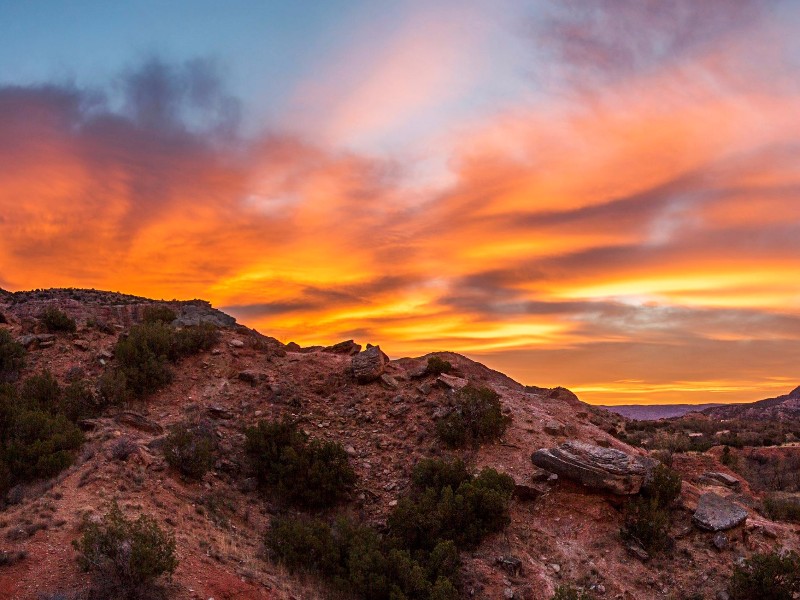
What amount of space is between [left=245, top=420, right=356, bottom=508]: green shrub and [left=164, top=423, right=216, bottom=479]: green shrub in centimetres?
174

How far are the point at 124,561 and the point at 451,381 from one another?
47.9ft

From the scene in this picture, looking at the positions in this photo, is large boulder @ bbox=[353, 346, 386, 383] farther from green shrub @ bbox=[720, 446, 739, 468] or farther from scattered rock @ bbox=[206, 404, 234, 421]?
green shrub @ bbox=[720, 446, 739, 468]

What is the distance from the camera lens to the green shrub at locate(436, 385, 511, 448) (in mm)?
19078

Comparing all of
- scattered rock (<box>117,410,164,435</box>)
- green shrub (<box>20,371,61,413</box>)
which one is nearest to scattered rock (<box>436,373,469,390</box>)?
scattered rock (<box>117,410,164,435</box>)

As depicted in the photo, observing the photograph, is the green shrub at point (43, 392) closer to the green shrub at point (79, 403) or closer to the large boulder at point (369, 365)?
the green shrub at point (79, 403)

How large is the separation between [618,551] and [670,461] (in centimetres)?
→ 1120

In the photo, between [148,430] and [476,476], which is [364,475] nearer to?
[476,476]

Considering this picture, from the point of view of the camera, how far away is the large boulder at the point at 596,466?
1650cm

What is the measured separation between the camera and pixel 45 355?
22953mm

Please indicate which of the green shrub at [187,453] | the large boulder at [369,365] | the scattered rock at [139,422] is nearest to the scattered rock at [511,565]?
the green shrub at [187,453]

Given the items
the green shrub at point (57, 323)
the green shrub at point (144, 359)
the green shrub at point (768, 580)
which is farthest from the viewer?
the green shrub at point (57, 323)

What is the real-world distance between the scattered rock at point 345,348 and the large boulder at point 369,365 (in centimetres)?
370

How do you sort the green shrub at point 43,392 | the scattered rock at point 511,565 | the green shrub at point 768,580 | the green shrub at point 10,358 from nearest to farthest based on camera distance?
the green shrub at point 768,580, the scattered rock at point 511,565, the green shrub at point 43,392, the green shrub at point 10,358

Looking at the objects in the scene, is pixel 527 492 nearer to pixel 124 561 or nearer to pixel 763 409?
pixel 124 561
